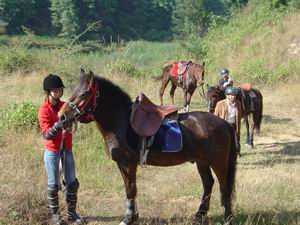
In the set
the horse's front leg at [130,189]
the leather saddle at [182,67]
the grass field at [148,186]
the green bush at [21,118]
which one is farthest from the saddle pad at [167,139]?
the leather saddle at [182,67]

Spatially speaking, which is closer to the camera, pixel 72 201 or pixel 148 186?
pixel 72 201

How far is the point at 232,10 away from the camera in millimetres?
25234

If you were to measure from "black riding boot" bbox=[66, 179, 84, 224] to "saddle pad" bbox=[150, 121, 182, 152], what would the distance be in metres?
1.00

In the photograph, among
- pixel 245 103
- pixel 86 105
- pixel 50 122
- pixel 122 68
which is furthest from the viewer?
pixel 122 68

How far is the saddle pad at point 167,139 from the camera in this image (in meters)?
4.65

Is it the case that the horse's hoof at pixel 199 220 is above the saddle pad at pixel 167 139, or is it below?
below

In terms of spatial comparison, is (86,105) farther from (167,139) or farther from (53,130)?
(167,139)

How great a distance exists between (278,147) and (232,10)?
17.2m

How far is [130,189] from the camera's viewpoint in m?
4.71

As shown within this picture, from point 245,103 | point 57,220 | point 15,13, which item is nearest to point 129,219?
point 57,220

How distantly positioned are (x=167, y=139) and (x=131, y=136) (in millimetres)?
397

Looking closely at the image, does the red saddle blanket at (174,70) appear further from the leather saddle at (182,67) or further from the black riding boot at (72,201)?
the black riding boot at (72,201)

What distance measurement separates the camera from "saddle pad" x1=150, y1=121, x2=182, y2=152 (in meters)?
4.65

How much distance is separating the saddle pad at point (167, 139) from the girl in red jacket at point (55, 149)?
98 centimetres
